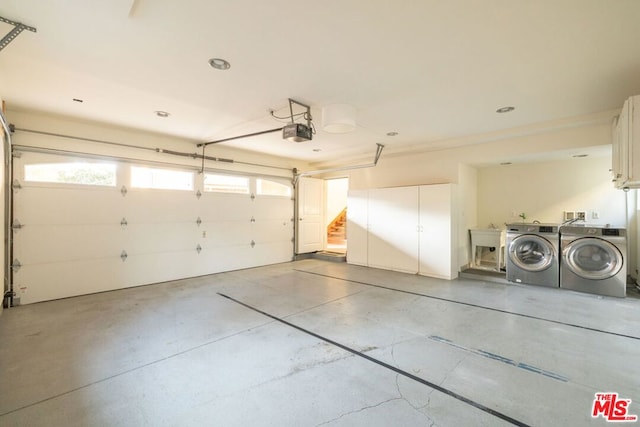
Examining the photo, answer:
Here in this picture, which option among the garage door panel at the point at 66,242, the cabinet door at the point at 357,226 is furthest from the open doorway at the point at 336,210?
the garage door panel at the point at 66,242

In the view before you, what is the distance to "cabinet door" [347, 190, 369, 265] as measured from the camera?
20.4 ft

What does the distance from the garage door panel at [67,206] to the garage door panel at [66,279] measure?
638 mm

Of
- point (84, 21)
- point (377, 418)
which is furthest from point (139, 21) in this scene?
point (377, 418)

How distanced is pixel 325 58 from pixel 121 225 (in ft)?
13.8

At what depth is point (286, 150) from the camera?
602 centimetres

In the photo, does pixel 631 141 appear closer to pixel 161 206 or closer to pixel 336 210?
pixel 161 206

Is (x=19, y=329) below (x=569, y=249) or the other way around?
below

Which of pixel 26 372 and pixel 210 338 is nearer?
pixel 26 372

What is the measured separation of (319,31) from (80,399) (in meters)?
3.06

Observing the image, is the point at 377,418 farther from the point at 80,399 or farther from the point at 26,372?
the point at 26,372

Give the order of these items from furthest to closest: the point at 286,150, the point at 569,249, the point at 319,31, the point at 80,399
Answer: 1. the point at 286,150
2. the point at 569,249
3. the point at 319,31
4. the point at 80,399

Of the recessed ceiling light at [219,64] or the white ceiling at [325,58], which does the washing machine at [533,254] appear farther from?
the recessed ceiling light at [219,64]

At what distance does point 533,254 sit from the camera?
4617 mm

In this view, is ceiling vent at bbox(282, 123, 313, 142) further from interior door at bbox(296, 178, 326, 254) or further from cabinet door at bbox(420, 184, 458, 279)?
interior door at bbox(296, 178, 326, 254)
